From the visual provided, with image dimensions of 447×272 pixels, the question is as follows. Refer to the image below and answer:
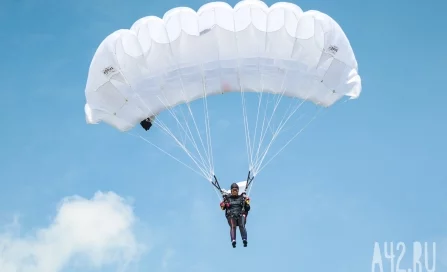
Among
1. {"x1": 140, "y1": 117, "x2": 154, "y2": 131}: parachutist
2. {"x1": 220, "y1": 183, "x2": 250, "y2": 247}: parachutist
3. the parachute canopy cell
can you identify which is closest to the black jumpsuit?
{"x1": 220, "y1": 183, "x2": 250, "y2": 247}: parachutist

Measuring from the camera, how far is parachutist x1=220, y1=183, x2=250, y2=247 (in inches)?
914

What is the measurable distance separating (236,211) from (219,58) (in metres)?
3.98

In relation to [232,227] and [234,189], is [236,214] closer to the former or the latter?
[232,227]

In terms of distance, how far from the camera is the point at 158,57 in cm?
2466

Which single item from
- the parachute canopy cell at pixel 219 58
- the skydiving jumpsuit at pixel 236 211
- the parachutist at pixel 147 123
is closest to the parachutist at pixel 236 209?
the skydiving jumpsuit at pixel 236 211

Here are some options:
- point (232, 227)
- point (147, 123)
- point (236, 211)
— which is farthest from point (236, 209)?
point (147, 123)

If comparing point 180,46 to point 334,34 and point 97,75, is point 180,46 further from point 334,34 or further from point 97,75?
point 334,34

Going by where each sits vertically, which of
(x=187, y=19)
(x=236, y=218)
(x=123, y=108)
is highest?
(x=187, y=19)

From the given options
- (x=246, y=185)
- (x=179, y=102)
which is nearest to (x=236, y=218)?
(x=246, y=185)

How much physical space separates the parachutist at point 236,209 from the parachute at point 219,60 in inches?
30.3

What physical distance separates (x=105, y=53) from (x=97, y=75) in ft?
1.89

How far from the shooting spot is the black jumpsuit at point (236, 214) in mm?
23188

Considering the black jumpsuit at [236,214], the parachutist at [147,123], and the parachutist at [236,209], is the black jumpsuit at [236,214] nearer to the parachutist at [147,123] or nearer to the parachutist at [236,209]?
the parachutist at [236,209]

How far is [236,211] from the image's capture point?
921 inches
